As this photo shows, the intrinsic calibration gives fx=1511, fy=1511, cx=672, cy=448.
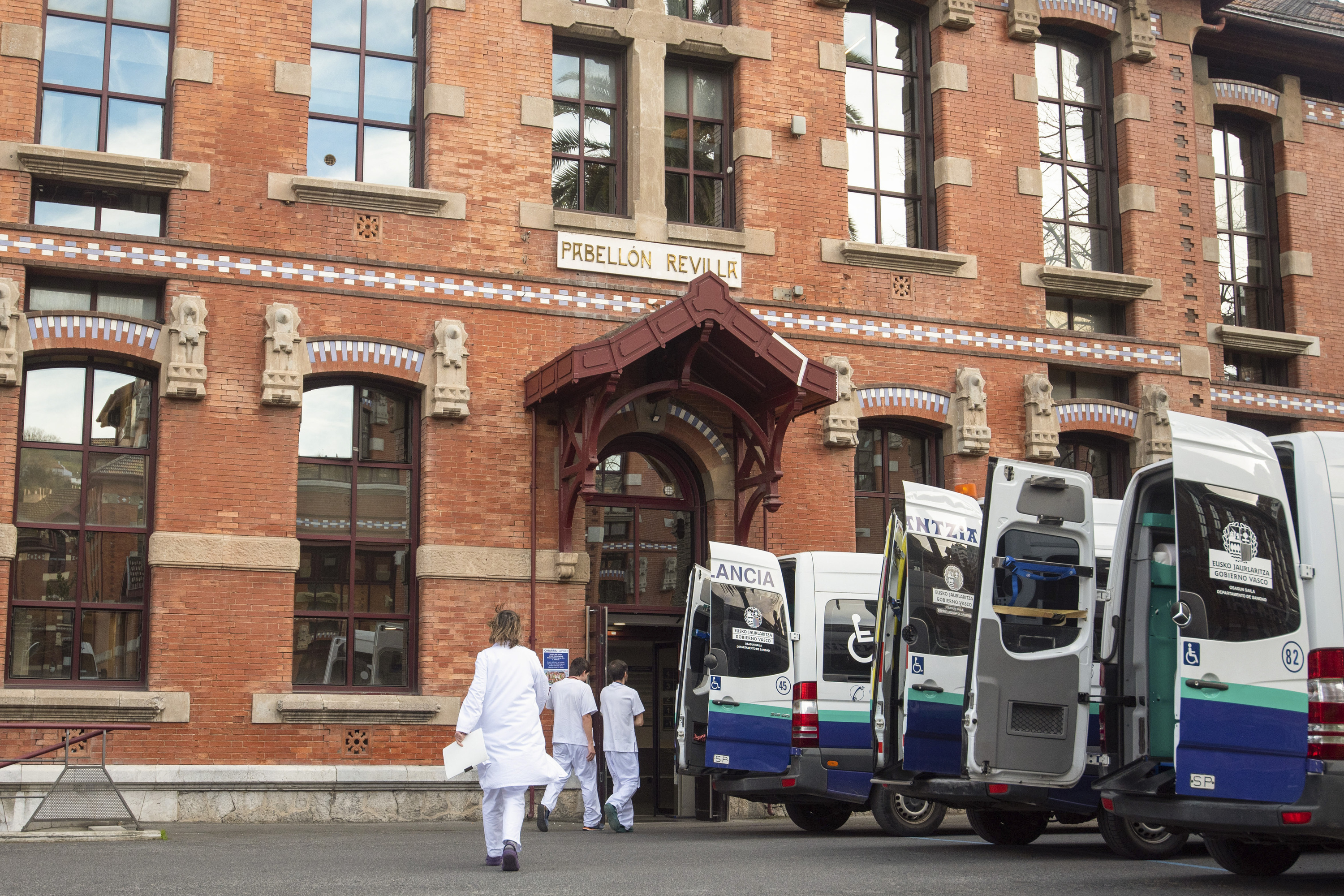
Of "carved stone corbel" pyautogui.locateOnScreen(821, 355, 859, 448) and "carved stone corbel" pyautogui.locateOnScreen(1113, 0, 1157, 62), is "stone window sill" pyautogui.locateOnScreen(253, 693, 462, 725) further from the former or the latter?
"carved stone corbel" pyautogui.locateOnScreen(1113, 0, 1157, 62)

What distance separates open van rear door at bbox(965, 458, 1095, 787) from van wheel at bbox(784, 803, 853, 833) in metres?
4.11

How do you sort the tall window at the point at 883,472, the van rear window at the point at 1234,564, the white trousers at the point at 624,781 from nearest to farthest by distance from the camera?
1. the van rear window at the point at 1234,564
2. the white trousers at the point at 624,781
3. the tall window at the point at 883,472

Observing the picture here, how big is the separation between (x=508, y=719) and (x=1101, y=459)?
468 inches

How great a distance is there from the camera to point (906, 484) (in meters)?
11.3

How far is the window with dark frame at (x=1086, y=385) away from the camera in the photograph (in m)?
19.1

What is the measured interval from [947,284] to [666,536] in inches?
187

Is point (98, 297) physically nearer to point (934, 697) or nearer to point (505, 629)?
point (505, 629)

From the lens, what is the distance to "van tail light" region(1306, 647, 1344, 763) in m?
7.91

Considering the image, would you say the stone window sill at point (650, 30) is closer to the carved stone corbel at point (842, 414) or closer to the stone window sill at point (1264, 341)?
the carved stone corbel at point (842, 414)

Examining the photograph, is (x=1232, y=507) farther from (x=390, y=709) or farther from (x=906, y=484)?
(x=390, y=709)

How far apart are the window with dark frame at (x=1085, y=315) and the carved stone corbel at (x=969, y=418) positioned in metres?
1.72

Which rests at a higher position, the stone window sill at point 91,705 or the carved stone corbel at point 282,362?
the carved stone corbel at point 282,362

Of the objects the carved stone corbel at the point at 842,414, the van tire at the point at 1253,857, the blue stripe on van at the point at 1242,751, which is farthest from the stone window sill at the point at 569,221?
the blue stripe on van at the point at 1242,751

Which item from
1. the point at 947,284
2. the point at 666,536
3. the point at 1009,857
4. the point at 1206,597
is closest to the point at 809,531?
the point at 666,536
